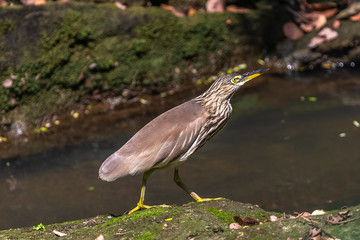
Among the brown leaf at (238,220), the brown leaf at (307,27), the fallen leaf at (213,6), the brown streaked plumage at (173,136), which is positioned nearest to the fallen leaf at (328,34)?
the brown leaf at (307,27)

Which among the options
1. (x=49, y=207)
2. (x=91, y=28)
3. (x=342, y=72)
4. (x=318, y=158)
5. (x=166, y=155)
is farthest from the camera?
(x=342, y=72)

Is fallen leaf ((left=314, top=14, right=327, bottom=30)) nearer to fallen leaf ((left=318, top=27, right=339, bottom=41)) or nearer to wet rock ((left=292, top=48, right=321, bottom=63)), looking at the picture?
fallen leaf ((left=318, top=27, right=339, bottom=41))

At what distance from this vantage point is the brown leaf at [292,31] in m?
10.9

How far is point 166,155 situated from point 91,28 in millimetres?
4464

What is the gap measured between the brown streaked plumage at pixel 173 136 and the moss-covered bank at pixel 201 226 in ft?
1.50

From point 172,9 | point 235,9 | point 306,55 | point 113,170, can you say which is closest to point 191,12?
point 172,9

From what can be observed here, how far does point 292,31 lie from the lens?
11.0m

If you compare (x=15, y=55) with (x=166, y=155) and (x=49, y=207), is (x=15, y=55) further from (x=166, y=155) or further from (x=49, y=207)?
(x=166, y=155)

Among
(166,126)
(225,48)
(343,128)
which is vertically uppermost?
(166,126)

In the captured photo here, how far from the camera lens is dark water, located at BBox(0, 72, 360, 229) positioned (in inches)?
257

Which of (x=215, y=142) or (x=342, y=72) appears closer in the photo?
(x=215, y=142)

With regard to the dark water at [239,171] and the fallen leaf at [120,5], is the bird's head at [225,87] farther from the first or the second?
the fallen leaf at [120,5]

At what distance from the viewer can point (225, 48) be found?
409 inches

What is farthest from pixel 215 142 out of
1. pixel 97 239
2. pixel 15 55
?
pixel 97 239
